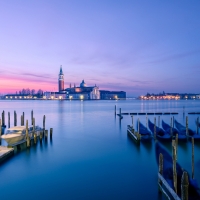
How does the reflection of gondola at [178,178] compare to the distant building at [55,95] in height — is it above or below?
below

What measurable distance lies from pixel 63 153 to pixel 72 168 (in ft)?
7.87

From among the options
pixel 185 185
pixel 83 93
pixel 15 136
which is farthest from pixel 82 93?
pixel 185 185

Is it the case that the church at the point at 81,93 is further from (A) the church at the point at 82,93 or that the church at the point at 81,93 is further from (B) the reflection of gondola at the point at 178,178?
(B) the reflection of gondola at the point at 178,178

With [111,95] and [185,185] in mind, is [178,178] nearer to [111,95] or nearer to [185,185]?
[185,185]

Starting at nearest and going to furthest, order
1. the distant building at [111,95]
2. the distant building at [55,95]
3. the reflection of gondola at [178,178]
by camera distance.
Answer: the reflection of gondola at [178,178] → the distant building at [55,95] → the distant building at [111,95]

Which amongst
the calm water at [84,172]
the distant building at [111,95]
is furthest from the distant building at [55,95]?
the calm water at [84,172]

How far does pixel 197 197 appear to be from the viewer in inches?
194

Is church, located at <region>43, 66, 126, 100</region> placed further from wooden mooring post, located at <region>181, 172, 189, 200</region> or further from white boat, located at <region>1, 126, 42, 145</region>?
wooden mooring post, located at <region>181, 172, 189, 200</region>

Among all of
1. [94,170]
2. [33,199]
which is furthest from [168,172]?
[33,199]

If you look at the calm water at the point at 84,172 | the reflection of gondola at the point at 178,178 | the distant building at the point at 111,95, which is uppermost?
the distant building at the point at 111,95

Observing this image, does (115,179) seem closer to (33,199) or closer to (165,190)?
(165,190)

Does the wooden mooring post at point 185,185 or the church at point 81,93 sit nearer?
the wooden mooring post at point 185,185

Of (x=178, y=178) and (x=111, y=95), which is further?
(x=111, y=95)

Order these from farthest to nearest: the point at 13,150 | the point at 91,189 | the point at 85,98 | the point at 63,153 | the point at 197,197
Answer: the point at 85,98, the point at 63,153, the point at 13,150, the point at 91,189, the point at 197,197
